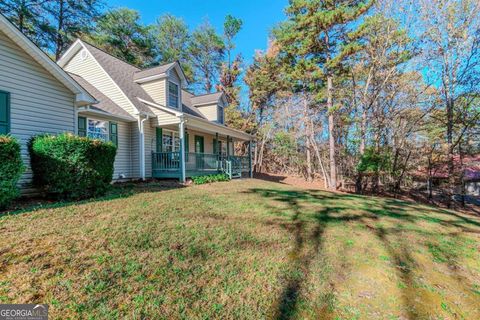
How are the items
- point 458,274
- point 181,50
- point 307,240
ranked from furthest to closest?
point 181,50 → point 307,240 → point 458,274

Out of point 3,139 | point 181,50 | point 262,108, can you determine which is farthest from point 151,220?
point 181,50

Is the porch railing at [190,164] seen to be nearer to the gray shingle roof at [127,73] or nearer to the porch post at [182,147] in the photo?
the porch post at [182,147]

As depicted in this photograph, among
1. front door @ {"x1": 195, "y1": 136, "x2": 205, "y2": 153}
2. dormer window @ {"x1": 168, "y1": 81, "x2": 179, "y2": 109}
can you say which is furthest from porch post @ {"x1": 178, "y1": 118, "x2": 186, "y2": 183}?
front door @ {"x1": 195, "y1": 136, "x2": 205, "y2": 153}

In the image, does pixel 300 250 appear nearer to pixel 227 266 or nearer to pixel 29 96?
pixel 227 266

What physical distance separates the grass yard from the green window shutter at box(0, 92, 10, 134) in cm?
289

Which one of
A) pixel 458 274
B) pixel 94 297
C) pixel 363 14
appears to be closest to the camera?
pixel 94 297

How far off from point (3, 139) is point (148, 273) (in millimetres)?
4549

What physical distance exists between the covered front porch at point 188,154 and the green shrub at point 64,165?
454cm

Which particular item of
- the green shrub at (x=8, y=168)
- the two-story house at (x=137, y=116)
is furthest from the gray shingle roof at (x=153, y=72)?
the green shrub at (x=8, y=168)

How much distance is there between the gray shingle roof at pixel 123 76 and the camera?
11109 millimetres

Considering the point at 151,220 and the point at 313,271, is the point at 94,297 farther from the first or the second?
the point at 313,271

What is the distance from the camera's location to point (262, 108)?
22.7 meters

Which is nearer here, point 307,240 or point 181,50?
point 307,240

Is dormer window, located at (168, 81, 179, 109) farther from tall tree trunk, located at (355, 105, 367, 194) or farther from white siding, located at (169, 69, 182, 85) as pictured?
tall tree trunk, located at (355, 105, 367, 194)
